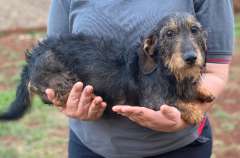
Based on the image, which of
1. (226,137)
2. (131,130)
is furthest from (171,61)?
Result: (226,137)

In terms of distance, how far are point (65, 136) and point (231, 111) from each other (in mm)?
2100

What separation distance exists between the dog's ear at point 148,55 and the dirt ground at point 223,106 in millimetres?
3440

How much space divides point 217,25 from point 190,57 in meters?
0.37

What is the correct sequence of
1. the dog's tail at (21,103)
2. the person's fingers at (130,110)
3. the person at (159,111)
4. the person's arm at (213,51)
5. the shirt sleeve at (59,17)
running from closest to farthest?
the person's fingers at (130,110), the person's arm at (213,51), the person at (159,111), the shirt sleeve at (59,17), the dog's tail at (21,103)

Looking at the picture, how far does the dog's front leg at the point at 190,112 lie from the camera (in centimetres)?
278

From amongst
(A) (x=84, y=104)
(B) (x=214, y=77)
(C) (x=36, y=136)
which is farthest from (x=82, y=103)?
(C) (x=36, y=136)

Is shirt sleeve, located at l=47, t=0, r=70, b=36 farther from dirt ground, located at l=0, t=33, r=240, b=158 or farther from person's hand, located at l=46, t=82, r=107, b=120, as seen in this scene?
dirt ground, located at l=0, t=33, r=240, b=158

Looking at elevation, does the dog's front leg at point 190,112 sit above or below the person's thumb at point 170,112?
below

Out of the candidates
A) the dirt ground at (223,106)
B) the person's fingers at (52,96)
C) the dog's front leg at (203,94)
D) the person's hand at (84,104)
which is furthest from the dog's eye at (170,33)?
the dirt ground at (223,106)

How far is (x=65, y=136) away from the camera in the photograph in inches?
260

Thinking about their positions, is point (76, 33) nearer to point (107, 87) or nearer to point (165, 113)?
point (107, 87)

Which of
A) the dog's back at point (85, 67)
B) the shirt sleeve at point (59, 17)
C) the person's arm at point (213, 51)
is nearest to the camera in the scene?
the person's arm at point (213, 51)

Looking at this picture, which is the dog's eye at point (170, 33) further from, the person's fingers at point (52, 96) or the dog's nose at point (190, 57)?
the person's fingers at point (52, 96)

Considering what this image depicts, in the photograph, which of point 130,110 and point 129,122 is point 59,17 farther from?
point 130,110
